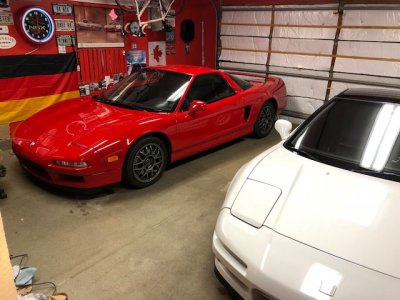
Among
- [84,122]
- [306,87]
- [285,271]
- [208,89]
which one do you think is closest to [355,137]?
[285,271]

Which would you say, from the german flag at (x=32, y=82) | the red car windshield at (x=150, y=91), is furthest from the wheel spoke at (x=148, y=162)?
the german flag at (x=32, y=82)

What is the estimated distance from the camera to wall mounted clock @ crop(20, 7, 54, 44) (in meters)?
4.35

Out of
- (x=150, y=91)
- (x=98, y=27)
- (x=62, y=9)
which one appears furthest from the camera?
(x=98, y=27)

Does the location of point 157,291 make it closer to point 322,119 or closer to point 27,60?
point 322,119

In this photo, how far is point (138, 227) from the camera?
9.11 feet

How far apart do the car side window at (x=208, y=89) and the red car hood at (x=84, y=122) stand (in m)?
0.60

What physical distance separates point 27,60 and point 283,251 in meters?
4.50

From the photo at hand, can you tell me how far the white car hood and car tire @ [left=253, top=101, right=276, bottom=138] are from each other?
9.13ft

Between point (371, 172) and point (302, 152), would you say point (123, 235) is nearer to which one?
point (302, 152)

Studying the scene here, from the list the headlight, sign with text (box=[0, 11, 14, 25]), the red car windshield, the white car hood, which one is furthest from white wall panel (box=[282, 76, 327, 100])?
sign with text (box=[0, 11, 14, 25])

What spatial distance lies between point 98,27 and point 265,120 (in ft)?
10.2

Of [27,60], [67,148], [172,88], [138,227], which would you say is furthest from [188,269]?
[27,60]

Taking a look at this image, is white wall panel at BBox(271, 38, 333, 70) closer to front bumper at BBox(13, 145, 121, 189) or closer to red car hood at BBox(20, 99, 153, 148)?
red car hood at BBox(20, 99, 153, 148)

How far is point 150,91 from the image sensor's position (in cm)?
374
